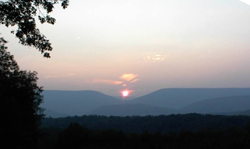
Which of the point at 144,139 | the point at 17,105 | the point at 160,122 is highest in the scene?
the point at 17,105

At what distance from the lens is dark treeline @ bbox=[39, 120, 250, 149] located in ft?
115

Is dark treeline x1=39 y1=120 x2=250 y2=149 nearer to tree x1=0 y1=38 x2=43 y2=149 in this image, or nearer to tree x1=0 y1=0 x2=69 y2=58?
tree x1=0 y1=38 x2=43 y2=149

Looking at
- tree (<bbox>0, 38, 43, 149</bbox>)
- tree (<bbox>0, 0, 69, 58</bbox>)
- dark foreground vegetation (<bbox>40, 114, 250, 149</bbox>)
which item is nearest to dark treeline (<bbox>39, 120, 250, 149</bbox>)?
dark foreground vegetation (<bbox>40, 114, 250, 149</bbox>)

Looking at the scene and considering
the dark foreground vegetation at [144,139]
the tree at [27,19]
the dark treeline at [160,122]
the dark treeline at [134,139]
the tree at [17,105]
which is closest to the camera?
the tree at [27,19]

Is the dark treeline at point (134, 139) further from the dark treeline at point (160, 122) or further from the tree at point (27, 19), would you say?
the dark treeline at point (160, 122)

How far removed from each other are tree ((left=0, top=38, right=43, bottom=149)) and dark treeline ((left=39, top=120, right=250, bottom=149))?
453 inches

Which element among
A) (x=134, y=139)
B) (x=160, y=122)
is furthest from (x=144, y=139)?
(x=160, y=122)

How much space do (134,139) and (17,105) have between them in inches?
841

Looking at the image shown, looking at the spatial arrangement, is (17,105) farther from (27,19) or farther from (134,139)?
(134,139)

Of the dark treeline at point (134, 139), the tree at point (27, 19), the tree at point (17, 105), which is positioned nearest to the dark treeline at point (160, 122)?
the dark treeline at point (134, 139)

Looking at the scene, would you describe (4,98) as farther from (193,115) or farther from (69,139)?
(193,115)

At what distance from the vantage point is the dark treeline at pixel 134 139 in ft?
115

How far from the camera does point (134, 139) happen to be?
39844mm

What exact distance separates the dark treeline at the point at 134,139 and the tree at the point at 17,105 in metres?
11.5
